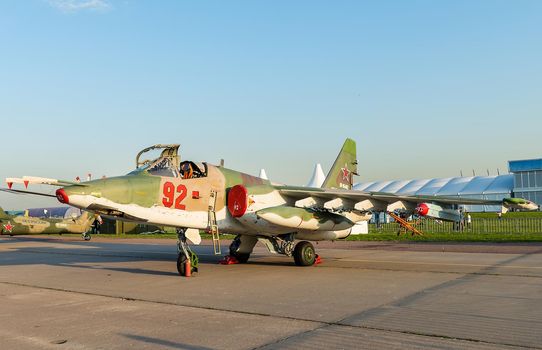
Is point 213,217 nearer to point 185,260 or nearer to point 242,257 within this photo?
point 185,260

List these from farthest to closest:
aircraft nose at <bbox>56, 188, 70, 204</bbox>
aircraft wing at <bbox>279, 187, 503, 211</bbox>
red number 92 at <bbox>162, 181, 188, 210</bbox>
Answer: aircraft wing at <bbox>279, 187, 503, 211</bbox>
red number 92 at <bbox>162, 181, 188, 210</bbox>
aircraft nose at <bbox>56, 188, 70, 204</bbox>

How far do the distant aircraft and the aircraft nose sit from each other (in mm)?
24040

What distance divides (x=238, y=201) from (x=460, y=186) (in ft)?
277

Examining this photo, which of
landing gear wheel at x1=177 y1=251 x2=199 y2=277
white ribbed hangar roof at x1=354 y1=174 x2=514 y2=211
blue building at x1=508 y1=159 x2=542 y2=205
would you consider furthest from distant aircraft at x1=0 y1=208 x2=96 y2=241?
blue building at x1=508 y1=159 x2=542 y2=205

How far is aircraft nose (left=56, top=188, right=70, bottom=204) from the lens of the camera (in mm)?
9836

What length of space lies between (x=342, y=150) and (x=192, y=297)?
11.3 meters

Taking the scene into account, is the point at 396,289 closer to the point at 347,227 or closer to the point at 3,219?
the point at 347,227

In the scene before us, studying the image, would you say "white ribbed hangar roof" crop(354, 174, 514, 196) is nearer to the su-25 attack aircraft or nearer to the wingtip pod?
the su-25 attack aircraft

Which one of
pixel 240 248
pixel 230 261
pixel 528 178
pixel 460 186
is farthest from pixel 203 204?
pixel 460 186

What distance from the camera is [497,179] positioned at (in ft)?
282

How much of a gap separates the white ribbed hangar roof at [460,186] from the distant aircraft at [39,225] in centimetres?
4878

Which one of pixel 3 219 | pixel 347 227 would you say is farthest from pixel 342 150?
pixel 3 219

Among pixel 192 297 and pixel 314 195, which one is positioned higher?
pixel 314 195

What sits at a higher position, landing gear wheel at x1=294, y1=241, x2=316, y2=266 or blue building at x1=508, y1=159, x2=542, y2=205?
blue building at x1=508, y1=159, x2=542, y2=205
